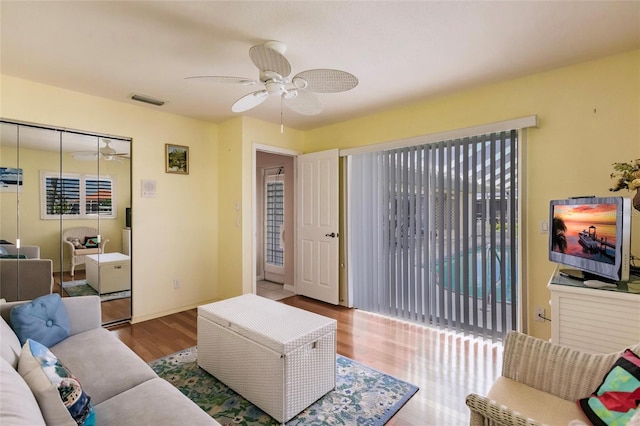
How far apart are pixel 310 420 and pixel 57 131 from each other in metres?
3.44

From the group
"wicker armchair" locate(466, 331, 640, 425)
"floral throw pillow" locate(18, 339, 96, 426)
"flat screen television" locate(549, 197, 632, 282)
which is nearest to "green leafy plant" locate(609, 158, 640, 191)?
"flat screen television" locate(549, 197, 632, 282)

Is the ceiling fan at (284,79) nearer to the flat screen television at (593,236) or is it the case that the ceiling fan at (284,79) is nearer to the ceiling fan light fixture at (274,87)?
the ceiling fan light fixture at (274,87)

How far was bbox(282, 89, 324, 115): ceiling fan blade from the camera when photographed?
7.68 feet

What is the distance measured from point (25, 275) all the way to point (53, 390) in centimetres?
253

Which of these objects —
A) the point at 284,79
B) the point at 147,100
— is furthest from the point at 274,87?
the point at 147,100

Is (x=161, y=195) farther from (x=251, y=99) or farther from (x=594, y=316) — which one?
(x=594, y=316)

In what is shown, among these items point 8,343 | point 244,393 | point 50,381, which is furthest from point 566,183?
point 8,343

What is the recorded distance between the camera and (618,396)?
3.71 feet

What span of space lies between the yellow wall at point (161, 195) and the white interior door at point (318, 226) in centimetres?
120

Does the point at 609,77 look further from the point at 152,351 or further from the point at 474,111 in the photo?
the point at 152,351

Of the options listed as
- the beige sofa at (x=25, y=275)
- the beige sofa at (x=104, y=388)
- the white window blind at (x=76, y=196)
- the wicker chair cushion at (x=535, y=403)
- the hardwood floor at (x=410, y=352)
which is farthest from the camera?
the white window blind at (x=76, y=196)

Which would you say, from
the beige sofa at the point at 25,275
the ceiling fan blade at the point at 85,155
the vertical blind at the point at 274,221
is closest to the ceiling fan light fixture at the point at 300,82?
the ceiling fan blade at the point at 85,155

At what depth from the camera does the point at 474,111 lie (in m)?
3.01

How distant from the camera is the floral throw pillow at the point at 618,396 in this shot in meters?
1.08
